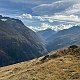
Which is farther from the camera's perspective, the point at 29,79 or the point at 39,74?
the point at 39,74

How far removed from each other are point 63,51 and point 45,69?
3762cm

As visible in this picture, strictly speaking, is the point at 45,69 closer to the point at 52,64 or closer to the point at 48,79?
the point at 52,64

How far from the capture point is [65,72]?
7331 cm

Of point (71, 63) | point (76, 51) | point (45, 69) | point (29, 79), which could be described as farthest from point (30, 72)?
point (76, 51)

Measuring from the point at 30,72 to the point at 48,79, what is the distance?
1273cm

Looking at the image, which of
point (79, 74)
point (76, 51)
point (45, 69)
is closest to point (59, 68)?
point (45, 69)

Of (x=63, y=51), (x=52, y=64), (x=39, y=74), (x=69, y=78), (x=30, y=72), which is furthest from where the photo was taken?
(x=63, y=51)

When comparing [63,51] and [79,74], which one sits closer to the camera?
[79,74]

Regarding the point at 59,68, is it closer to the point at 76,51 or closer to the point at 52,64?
the point at 52,64

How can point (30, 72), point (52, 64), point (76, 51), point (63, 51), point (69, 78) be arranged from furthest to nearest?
point (63, 51) → point (76, 51) → point (52, 64) → point (30, 72) → point (69, 78)

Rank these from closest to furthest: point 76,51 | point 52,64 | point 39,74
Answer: point 39,74
point 52,64
point 76,51

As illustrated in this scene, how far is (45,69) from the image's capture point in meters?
79.4

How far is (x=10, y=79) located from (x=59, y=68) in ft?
51.5

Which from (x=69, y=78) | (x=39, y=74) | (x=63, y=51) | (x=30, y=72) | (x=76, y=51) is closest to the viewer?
(x=69, y=78)
